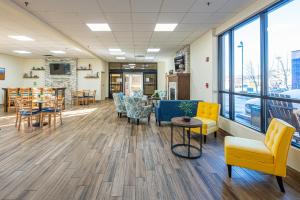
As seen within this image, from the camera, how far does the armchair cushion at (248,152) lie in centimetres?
250

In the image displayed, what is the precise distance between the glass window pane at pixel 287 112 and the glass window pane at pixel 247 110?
379 millimetres

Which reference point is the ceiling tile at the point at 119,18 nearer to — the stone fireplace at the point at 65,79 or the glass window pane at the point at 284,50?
the glass window pane at the point at 284,50

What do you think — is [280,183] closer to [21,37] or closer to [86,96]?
[21,37]

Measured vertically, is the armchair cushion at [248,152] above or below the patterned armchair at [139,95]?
below

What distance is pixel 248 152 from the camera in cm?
259

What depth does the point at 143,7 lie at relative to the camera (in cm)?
414

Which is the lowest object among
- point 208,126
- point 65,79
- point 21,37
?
point 208,126

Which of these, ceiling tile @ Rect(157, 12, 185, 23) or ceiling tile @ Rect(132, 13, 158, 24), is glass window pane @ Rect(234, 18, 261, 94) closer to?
ceiling tile @ Rect(157, 12, 185, 23)

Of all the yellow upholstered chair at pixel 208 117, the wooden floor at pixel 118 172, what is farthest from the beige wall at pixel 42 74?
the yellow upholstered chair at pixel 208 117

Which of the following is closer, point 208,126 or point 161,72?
point 208,126

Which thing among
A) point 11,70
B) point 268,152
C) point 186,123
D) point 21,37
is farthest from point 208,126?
point 11,70

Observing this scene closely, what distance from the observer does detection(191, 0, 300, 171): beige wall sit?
3633 millimetres

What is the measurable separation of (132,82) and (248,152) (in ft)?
42.6

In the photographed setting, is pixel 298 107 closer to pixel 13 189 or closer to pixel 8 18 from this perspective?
pixel 13 189
